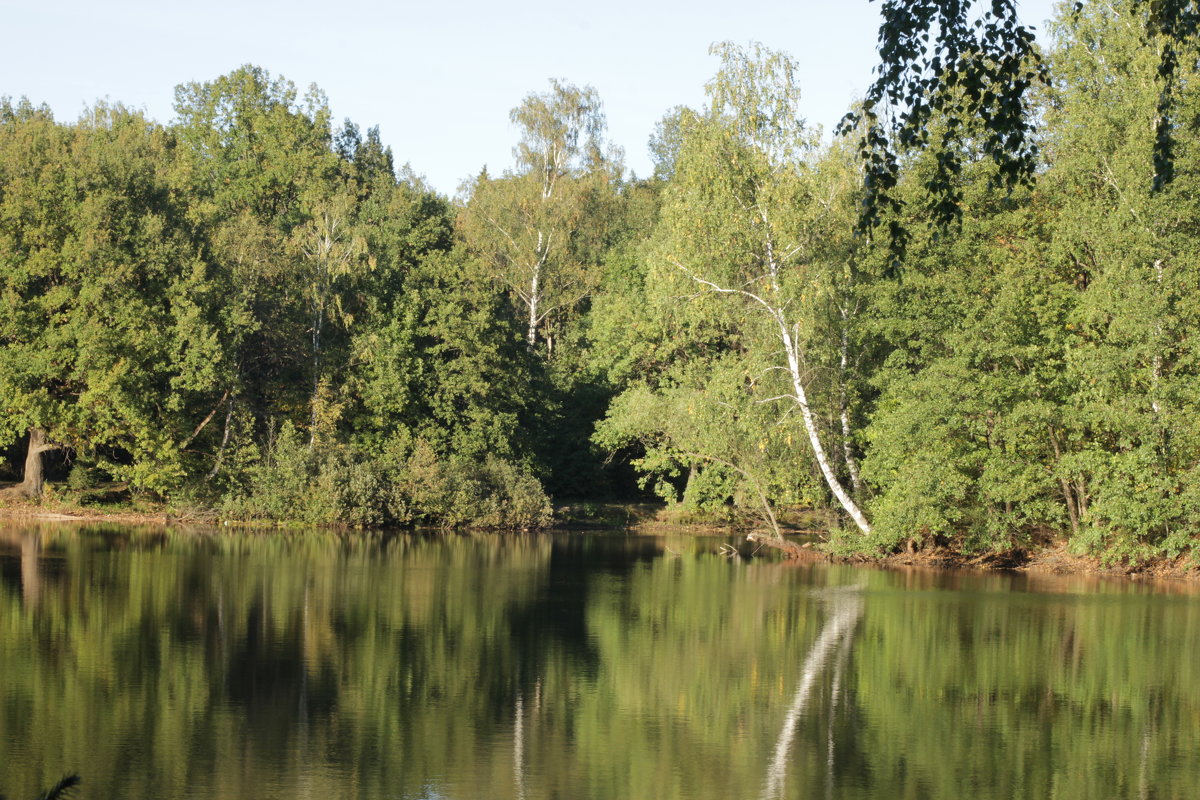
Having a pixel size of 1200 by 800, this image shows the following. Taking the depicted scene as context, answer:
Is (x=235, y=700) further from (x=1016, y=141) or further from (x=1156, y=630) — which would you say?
(x=1156, y=630)

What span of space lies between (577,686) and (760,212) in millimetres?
19266

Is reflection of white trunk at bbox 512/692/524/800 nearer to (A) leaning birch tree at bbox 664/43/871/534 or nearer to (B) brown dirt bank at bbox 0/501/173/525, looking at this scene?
(A) leaning birch tree at bbox 664/43/871/534

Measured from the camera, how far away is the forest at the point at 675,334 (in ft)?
99.1

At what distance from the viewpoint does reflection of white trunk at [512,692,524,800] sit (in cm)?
1136

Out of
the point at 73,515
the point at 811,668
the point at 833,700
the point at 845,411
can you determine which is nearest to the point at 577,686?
the point at 833,700

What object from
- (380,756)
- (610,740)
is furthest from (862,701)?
(380,756)

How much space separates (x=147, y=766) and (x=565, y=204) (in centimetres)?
4641

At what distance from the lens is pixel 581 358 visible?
52781mm

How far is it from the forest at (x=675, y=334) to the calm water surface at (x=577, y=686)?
518cm

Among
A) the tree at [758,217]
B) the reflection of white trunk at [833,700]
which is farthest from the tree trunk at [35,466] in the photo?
the reflection of white trunk at [833,700]

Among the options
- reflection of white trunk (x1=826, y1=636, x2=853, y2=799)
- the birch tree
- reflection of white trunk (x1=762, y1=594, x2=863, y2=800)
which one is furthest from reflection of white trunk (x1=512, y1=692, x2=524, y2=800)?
the birch tree

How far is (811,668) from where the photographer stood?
1764 cm

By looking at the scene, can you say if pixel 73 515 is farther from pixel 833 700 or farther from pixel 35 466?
pixel 833 700

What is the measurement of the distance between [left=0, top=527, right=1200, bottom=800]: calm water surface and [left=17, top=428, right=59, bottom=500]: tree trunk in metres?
14.0
